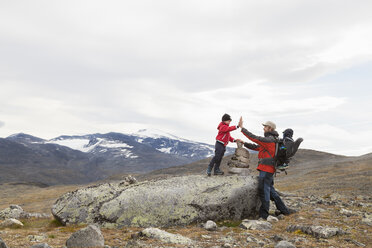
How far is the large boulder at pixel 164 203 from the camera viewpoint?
13.1 m

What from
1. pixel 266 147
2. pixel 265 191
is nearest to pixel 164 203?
pixel 265 191

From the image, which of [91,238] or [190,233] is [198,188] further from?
[91,238]

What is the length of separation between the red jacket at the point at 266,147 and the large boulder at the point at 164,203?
1.69 meters

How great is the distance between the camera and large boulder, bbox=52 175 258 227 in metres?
13.1

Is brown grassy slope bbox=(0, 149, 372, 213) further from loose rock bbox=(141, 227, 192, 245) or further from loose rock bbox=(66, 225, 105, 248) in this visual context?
loose rock bbox=(66, 225, 105, 248)

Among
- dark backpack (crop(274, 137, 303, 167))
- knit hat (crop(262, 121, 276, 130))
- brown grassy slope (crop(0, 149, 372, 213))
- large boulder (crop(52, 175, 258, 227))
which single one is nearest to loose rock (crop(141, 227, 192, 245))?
large boulder (crop(52, 175, 258, 227))

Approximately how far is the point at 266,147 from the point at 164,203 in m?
5.42

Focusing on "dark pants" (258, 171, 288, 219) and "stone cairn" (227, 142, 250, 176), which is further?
"stone cairn" (227, 142, 250, 176)

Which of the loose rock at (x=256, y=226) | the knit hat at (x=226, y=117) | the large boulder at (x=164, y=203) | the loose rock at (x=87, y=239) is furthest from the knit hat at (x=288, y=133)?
the loose rock at (x=87, y=239)

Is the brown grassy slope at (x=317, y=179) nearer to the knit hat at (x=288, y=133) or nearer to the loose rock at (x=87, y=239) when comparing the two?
the knit hat at (x=288, y=133)

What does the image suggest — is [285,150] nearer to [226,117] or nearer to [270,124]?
[270,124]

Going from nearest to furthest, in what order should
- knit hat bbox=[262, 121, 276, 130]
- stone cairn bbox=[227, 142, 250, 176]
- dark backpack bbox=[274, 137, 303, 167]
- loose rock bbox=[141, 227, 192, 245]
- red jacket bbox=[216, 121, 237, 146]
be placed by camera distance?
loose rock bbox=[141, 227, 192, 245]
dark backpack bbox=[274, 137, 303, 167]
knit hat bbox=[262, 121, 276, 130]
red jacket bbox=[216, 121, 237, 146]
stone cairn bbox=[227, 142, 250, 176]

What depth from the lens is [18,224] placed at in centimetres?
1470

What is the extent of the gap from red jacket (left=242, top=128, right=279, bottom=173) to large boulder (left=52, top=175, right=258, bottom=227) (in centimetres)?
169
